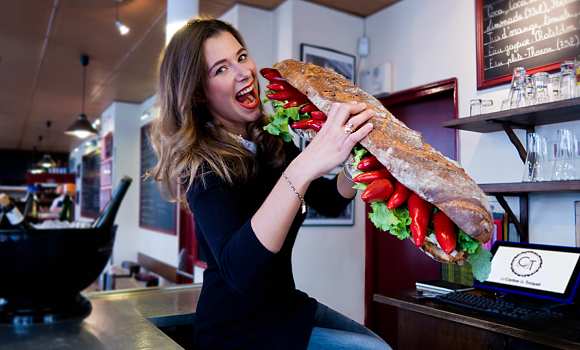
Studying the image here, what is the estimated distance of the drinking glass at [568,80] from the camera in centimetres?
209

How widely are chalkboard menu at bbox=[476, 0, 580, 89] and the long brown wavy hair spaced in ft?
5.90

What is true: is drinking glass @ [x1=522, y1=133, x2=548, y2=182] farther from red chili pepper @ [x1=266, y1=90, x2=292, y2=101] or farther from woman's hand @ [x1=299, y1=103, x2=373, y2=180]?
woman's hand @ [x1=299, y1=103, x2=373, y2=180]

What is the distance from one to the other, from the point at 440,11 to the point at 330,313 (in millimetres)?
2423

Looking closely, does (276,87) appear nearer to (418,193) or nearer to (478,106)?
(418,193)

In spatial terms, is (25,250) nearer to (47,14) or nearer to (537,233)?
(537,233)

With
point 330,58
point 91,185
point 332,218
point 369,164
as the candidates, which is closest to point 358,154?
point 369,164

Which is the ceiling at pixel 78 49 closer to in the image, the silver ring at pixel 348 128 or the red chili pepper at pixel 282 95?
the red chili pepper at pixel 282 95

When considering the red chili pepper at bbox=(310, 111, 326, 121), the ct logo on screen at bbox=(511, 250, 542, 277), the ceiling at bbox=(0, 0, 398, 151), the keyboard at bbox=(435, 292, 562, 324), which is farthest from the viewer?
the ceiling at bbox=(0, 0, 398, 151)

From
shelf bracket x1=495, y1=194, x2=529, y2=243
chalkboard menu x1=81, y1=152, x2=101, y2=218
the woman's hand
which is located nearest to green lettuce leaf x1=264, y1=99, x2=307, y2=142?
the woman's hand

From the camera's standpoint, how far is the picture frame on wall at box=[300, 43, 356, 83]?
11.0 feet

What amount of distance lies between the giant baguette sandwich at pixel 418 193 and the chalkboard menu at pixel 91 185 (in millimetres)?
7975

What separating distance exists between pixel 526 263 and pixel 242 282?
1623 mm

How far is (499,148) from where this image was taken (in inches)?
102

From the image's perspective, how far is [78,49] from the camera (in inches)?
178
